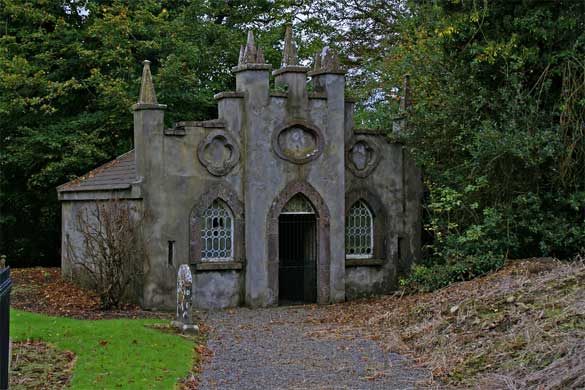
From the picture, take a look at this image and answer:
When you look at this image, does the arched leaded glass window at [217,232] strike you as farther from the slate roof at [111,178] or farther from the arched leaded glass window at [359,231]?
the arched leaded glass window at [359,231]

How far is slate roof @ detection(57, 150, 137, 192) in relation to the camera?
19.0 m

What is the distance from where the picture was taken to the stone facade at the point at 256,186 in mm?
18141

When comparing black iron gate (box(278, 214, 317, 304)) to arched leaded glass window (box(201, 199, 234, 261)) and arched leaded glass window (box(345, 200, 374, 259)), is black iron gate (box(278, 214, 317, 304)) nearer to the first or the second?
arched leaded glass window (box(345, 200, 374, 259))

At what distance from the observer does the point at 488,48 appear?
1691cm

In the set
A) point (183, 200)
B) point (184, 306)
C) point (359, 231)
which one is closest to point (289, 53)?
point (183, 200)

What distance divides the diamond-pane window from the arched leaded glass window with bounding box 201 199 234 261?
1.49 meters

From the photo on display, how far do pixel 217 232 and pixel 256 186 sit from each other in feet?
4.78

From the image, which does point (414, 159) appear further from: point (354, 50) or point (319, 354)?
point (354, 50)

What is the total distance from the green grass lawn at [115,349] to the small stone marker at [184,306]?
2.14ft

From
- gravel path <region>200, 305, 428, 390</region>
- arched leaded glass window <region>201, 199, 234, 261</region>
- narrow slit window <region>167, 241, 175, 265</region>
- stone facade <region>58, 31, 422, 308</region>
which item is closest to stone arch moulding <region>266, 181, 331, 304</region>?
stone facade <region>58, 31, 422, 308</region>

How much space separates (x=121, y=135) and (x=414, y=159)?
10874 millimetres

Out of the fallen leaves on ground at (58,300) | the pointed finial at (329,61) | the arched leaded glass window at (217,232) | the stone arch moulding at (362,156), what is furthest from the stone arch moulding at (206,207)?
the pointed finial at (329,61)

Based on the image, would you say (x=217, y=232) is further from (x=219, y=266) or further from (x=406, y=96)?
(x=406, y=96)

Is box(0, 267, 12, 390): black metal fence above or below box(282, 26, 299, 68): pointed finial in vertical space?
below
